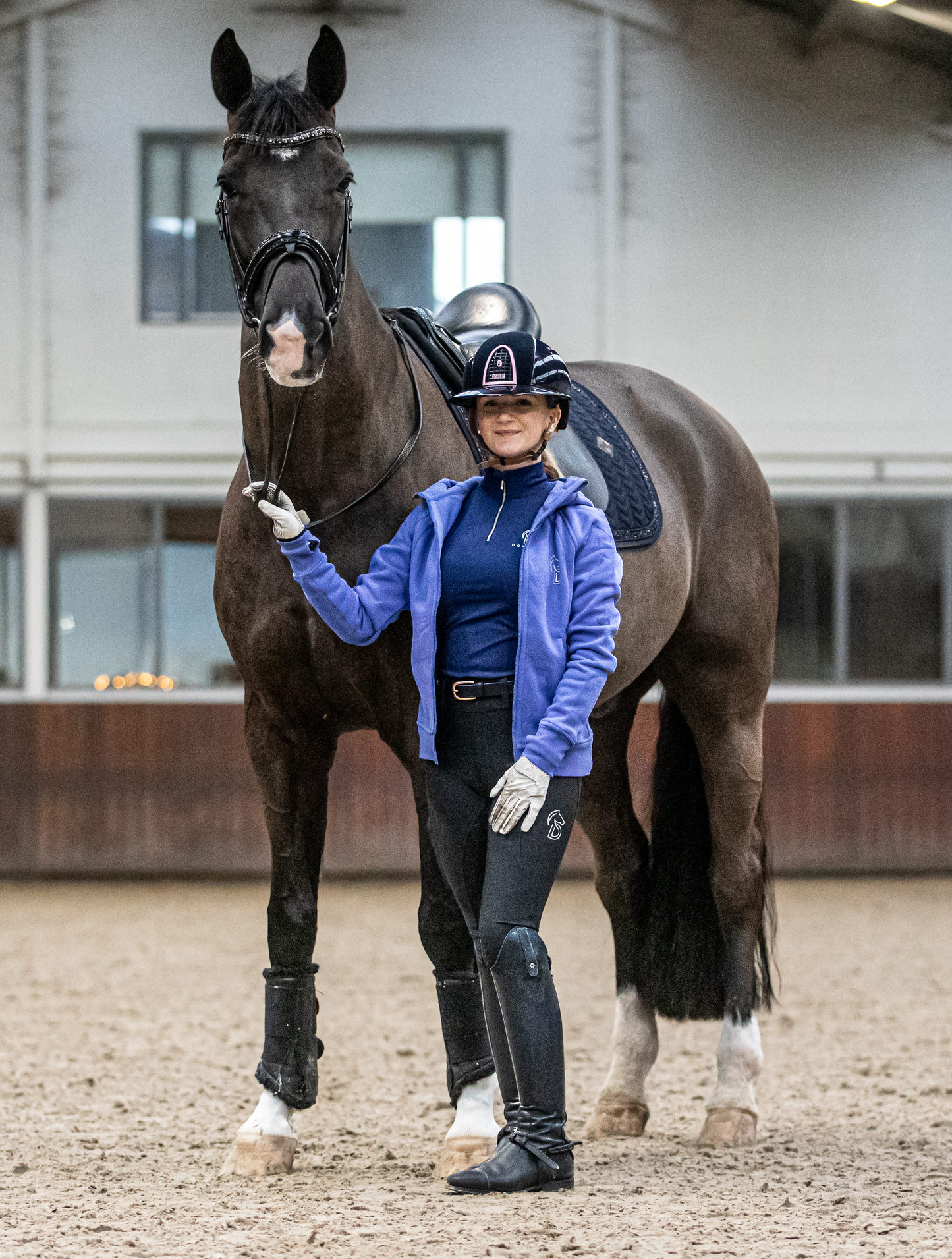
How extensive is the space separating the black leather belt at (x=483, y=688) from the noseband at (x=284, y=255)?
810 mm

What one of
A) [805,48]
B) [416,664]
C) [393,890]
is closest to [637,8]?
[805,48]

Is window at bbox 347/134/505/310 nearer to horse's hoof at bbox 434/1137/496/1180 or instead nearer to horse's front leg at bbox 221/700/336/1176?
horse's front leg at bbox 221/700/336/1176

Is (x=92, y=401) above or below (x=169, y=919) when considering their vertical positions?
above

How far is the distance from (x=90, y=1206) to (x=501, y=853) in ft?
3.84

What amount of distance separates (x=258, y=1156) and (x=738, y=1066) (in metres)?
1.41

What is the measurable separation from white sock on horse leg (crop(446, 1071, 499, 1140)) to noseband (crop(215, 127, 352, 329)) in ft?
5.81

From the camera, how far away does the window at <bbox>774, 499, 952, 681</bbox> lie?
430 inches

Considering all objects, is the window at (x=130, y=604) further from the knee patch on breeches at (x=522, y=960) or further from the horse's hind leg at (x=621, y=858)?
the knee patch on breeches at (x=522, y=960)

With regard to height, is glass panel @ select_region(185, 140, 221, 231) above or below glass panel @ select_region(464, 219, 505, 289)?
above

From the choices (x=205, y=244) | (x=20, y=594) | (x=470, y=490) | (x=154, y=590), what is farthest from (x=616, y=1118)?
(x=205, y=244)

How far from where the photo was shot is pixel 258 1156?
3486 mm

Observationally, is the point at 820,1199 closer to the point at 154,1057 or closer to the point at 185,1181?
the point at 185,1181

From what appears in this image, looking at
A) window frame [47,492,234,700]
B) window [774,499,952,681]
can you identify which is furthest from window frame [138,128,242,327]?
window [774,499,952,681]

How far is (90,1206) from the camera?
316cm
